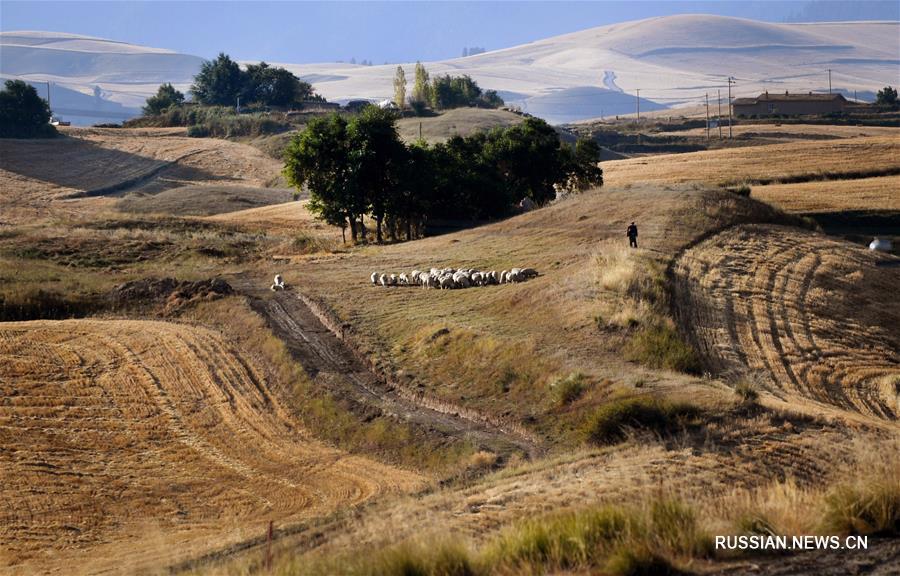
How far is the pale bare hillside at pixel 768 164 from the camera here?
7775cm

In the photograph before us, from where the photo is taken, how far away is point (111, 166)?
388 ft

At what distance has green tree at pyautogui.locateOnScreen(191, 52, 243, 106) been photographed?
178 metres

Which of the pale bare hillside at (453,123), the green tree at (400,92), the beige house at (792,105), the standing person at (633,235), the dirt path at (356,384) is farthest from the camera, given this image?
the beige house at (792,105)

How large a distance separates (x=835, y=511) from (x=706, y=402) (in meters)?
9.05

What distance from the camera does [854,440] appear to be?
19.7 meters

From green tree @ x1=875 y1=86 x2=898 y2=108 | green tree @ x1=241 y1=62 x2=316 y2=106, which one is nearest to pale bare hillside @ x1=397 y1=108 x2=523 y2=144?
green tree @ x1=241 y1=62 x2=316 y2=106

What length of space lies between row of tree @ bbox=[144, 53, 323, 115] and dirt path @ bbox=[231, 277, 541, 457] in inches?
5364

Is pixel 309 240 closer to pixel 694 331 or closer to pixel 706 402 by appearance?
pixel 694 331

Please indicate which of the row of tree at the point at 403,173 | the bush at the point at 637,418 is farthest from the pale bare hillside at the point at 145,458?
the row of tree at the point at 403,173

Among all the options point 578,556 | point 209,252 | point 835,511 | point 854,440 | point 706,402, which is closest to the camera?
point 578,556

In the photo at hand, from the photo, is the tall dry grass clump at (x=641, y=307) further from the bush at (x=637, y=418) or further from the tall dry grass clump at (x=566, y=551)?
the tall dry grass clump at (x=566, y=551)

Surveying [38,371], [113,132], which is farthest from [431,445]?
[113,132]

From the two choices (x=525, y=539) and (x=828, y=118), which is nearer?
(x=525, y=539)

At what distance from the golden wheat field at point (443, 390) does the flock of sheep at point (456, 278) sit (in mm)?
874
